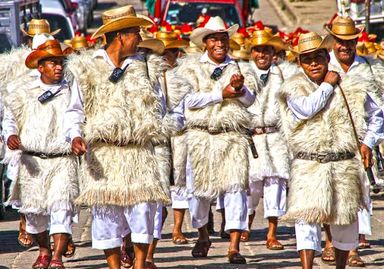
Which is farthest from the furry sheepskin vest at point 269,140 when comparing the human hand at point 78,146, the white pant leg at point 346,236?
the human hand at point 78,146

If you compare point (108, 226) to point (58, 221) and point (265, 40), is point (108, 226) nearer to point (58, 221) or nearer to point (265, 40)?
point (58, 221)

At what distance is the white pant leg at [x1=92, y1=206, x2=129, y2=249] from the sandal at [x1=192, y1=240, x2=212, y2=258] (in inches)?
109

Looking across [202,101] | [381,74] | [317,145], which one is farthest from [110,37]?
[381,74]

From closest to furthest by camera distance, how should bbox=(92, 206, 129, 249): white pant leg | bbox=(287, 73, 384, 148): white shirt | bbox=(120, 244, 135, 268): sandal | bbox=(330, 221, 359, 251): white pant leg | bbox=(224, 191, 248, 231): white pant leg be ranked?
bbox=(92, 206, 129, 249): white pant leg
bbox=(287, 73, 384, 148): white shirt
bbox=(330, 221, 359, 251): white pant leg
bbox=(120, 244, 135, 268): sandal
bbox=(224, 191, 248, 231): white pant leg

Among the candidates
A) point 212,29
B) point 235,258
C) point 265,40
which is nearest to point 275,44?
point 265,40

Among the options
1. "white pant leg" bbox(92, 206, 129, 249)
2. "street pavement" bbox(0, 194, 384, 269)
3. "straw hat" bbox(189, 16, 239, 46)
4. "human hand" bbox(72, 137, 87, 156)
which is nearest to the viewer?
"human hand" bbox(72, 137, 87, 156)

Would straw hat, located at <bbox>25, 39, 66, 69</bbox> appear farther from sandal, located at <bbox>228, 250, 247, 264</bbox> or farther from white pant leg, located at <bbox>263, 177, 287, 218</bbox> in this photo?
white pant leg, located at <bbox>263, 177, 287, 218</bbox>

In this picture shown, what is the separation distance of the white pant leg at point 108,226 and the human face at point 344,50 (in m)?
2.72

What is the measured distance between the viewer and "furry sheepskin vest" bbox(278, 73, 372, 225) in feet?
34.2

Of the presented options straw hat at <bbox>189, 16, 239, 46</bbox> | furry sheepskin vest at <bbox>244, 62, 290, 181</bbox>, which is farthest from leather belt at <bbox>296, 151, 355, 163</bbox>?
furry sheepskin vest at <bbox>244, 62, 290, 181</bbox>

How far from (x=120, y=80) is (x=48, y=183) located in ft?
6.04

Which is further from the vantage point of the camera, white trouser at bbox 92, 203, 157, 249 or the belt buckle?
the belt buckle

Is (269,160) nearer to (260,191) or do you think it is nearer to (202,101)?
(260,191)

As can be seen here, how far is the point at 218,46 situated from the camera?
1274 centimetres
